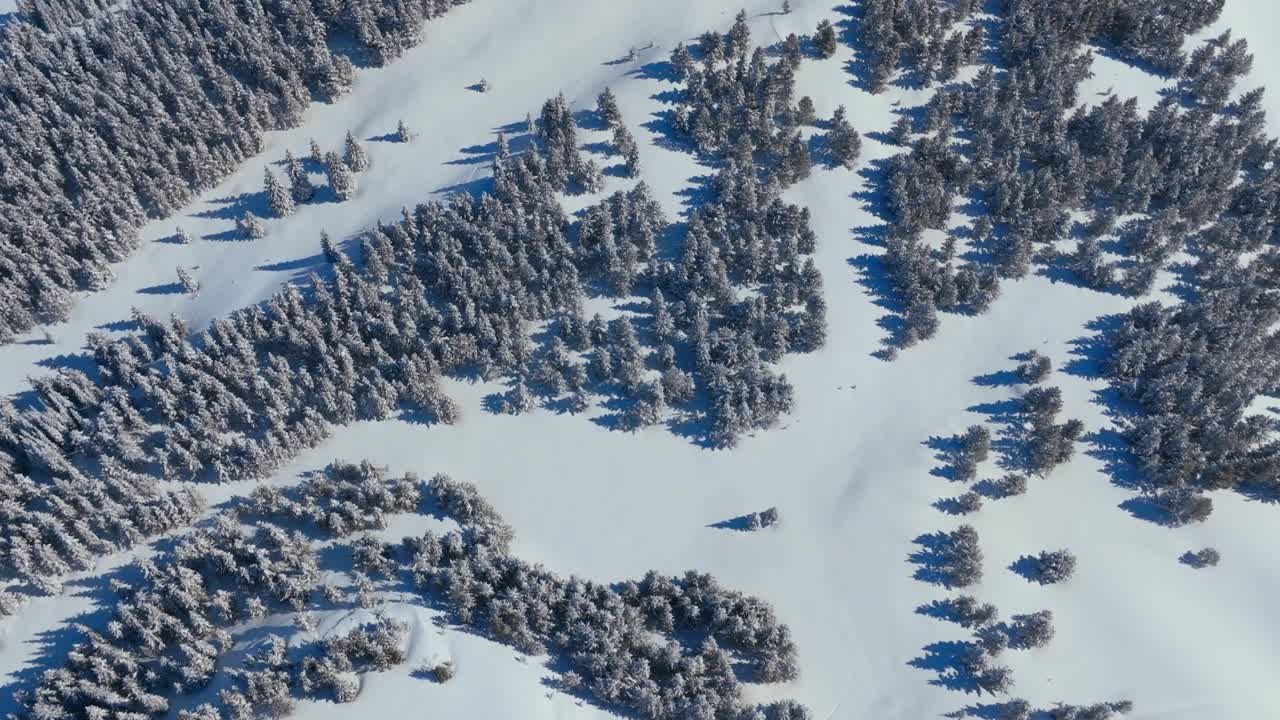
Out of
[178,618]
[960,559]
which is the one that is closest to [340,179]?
[178,618]

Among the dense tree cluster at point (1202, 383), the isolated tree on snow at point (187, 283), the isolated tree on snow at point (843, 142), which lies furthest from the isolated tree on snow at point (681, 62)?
the isolated tree on snow at point (187, 283)

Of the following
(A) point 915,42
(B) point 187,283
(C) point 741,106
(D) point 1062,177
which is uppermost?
(B) point 187,283

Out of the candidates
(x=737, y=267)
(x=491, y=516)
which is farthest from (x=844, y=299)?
(x=491, y=516)

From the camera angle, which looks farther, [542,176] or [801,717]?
[542,176]

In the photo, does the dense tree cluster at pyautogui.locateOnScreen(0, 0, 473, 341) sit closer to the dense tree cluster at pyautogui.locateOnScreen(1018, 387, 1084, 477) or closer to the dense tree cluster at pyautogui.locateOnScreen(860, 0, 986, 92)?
the dense tree cluster at pyautogui.locateOnScreen(860, 0, 986, 92)

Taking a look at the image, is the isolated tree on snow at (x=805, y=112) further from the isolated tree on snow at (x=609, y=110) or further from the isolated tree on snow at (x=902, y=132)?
the isolated tree on snow at (x=609, y=110)

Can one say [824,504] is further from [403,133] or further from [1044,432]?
[403,133]

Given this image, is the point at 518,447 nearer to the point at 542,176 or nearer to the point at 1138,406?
the point at 542,176
